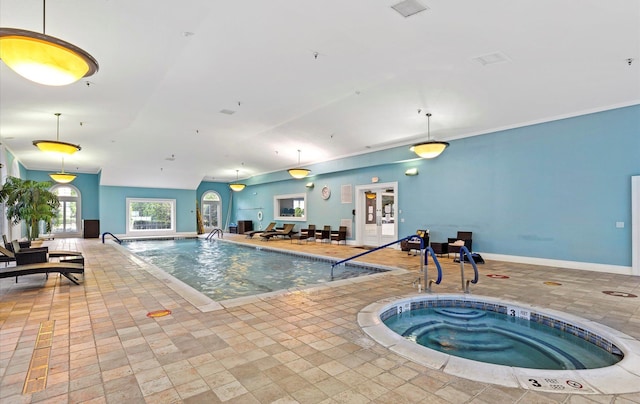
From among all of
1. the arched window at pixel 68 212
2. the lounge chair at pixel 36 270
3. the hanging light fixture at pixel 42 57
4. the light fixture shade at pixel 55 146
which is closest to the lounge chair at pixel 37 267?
the lounge chair at pixel 36 270

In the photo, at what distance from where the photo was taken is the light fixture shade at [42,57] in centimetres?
249

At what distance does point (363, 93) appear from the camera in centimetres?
708

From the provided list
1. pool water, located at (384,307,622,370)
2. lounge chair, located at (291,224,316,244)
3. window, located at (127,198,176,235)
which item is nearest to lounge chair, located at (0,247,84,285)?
pool water, located at (384,307,622,370)

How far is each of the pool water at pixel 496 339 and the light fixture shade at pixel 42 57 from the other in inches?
160

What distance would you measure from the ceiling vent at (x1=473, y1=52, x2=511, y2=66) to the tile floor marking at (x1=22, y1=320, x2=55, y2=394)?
21.4 feet

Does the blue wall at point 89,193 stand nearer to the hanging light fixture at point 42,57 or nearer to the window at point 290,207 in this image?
the window at point 290,207

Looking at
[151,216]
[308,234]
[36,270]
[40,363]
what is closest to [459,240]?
[308,234]

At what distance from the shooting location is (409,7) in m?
4.00

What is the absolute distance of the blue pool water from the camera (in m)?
5.83

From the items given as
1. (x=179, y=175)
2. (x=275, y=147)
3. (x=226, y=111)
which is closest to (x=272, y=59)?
(x=226, y=111)

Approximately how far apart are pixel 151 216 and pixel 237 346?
16.6 metres

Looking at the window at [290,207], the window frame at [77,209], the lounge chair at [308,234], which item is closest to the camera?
the lounge chair at [308,234]

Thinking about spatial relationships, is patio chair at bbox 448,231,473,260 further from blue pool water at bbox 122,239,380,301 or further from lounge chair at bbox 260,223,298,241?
lounge chair at bbox 260,223,298,241

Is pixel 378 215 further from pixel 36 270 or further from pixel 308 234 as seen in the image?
pixel 36 270
